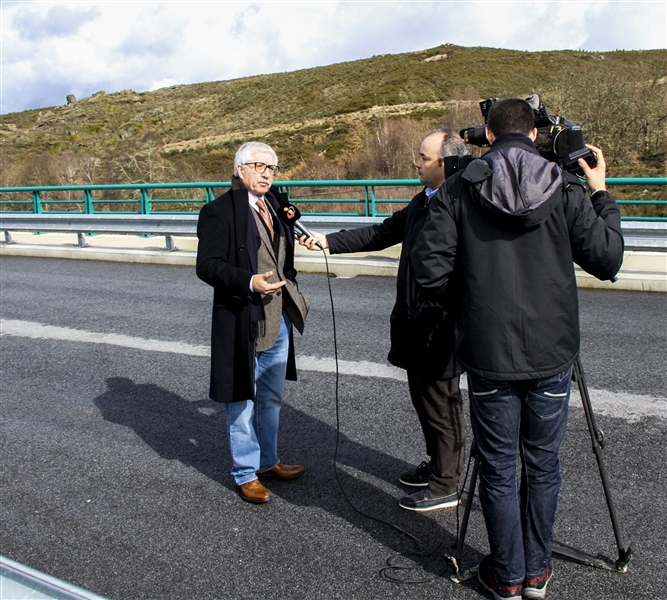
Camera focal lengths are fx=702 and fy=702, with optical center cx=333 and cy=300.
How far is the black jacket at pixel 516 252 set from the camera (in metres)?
2.39

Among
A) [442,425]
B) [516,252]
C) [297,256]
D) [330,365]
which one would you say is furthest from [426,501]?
[297,256]

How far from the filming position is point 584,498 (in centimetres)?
350

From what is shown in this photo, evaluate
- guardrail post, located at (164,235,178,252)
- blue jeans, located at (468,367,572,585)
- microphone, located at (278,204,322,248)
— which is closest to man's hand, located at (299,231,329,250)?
microphone, located at (278,204,322,248)

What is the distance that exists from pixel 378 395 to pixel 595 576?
2306mm

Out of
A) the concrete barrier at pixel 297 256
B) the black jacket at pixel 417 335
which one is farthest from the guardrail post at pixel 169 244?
the black jacket at pixel 417 335

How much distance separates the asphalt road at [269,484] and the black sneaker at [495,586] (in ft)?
0.23

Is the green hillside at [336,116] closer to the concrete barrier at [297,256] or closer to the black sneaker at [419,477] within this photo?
the concrete barrier at [297,256]

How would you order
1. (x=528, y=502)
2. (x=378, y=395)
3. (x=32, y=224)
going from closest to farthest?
(x=528, y=502) → (x=378, y=395) → (x=32, y=224)

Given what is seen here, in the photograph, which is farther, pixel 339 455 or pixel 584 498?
pixel 339 455

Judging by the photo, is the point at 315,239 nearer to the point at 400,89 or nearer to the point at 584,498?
the point at 584,498

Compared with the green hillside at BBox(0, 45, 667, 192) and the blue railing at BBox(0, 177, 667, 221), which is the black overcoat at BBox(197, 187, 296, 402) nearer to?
the blue railing at BBox(0, 177, 667, 221)

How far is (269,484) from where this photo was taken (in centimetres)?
390

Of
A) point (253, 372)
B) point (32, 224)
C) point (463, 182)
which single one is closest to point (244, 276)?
point (253, 372)

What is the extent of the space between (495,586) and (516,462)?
0.53m
